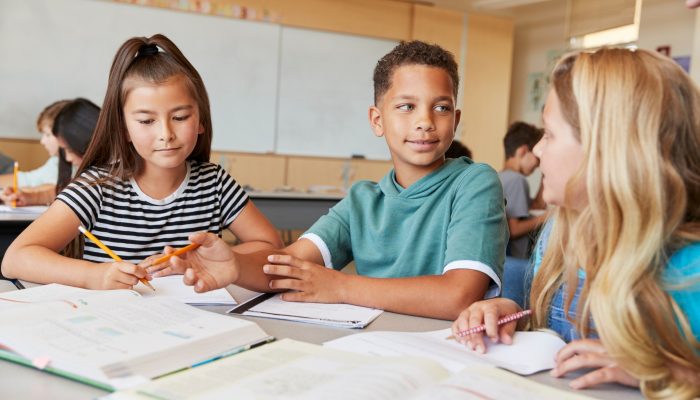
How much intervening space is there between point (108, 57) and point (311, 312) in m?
5.39

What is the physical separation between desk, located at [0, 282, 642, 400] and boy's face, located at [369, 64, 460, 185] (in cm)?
47

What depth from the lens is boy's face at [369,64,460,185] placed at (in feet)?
4.96

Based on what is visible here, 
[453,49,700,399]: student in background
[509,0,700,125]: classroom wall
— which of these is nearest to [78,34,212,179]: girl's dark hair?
[453,49,700,399]: student in background

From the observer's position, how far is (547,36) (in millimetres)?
7797

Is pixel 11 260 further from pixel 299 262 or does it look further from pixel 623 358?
pixel 623 358

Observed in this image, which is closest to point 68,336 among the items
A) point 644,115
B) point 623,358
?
point 623,358

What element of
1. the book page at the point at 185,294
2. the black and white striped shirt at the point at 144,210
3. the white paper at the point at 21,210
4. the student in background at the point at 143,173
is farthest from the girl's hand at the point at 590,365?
the white paper at the point at 21,210

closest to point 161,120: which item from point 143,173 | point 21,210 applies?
point 143,173

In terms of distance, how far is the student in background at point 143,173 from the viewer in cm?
155

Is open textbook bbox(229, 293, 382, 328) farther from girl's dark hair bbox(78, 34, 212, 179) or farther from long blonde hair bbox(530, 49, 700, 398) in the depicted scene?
girl's dark hair bbox(78, 34, 212, 179)

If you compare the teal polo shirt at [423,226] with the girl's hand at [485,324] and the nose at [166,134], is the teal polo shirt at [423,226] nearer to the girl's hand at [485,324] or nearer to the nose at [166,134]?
the girl's hand at [485,324]

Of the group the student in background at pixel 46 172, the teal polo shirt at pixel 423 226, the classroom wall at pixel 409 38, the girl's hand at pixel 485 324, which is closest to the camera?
the girl's hand at pixel 485 324

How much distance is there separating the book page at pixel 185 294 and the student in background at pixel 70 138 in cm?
183

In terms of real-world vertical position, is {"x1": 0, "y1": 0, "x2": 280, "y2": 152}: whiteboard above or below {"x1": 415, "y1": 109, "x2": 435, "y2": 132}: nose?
above
